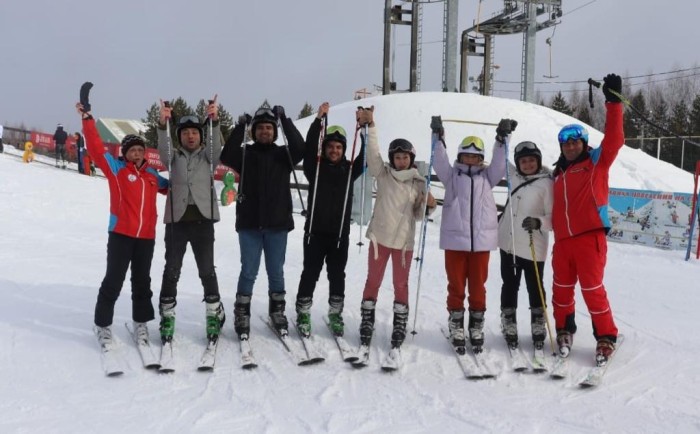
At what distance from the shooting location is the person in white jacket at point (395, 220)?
449 centimetres

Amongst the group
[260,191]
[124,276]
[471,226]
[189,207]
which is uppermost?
[260,191]

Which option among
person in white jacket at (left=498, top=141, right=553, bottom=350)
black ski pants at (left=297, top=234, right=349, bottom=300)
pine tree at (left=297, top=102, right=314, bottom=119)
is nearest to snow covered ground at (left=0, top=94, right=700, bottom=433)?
person in white jacket at (left=498, top=141, right=553, bottom=350)

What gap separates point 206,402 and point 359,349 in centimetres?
141

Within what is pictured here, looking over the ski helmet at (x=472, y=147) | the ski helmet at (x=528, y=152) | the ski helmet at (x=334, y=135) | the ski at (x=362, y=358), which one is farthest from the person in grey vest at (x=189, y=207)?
the ski helmet at (x=528, y=152)

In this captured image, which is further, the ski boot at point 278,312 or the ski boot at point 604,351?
the ski boot at point 278,312

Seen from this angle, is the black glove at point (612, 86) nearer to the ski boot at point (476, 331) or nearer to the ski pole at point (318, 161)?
the ski boot at point (476, 331)

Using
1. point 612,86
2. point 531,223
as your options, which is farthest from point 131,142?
point 612,86

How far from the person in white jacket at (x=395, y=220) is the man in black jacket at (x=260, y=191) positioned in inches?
28.3

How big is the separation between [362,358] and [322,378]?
0.42 metres

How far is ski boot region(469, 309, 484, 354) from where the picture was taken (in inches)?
173

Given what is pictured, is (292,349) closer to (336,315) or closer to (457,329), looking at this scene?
(336,315)

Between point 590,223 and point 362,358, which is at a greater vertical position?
point 590,223

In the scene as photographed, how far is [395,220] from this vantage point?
4484 mm

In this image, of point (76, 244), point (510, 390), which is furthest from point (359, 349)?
point (76, 244)
